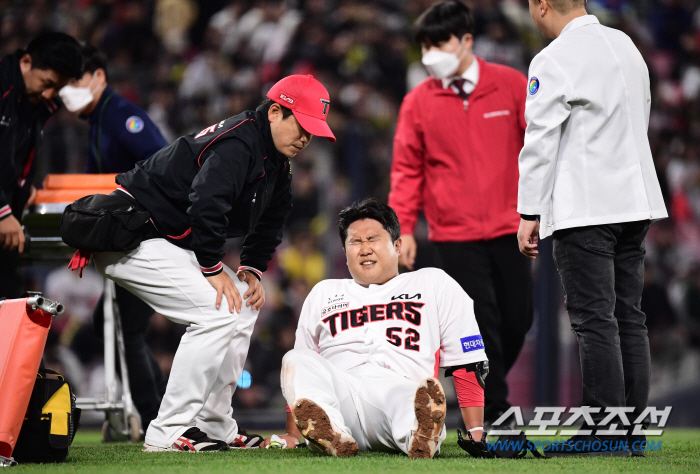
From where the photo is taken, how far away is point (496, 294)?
4.06m

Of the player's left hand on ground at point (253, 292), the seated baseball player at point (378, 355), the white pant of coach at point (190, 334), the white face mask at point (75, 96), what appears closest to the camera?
the seated baseball player at point (378, 355)

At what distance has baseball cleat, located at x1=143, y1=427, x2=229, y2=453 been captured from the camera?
10.2 ft

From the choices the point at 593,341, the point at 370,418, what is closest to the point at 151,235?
the point at 370,418

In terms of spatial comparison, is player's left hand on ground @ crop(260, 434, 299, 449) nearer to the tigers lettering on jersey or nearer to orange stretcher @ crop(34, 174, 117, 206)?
the tigers lettering on jersey

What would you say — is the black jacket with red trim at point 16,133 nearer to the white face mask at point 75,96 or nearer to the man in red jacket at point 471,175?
the white face mask at point 75,96

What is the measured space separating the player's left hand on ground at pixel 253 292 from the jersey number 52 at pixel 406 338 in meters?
0.60

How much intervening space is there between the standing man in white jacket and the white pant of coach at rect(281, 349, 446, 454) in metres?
0.59

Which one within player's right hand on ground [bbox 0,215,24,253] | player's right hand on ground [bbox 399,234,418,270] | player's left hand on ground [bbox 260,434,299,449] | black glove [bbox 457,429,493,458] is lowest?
player's left hand on ground [bbox 260,434,299,449]

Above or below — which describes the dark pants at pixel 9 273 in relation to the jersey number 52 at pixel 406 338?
above

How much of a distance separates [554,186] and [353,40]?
599cm

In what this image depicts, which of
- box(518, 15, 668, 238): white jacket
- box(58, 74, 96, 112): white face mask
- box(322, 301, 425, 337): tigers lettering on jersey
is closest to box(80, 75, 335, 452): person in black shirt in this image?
box(322, 301, 425, 337): tigers lettering on jersey

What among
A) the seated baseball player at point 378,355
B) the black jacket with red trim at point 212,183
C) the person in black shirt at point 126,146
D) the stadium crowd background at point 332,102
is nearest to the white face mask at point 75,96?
the person in black shirt at point 126,146

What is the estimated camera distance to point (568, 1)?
10.00ft

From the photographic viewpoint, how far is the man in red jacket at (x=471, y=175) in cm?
398
